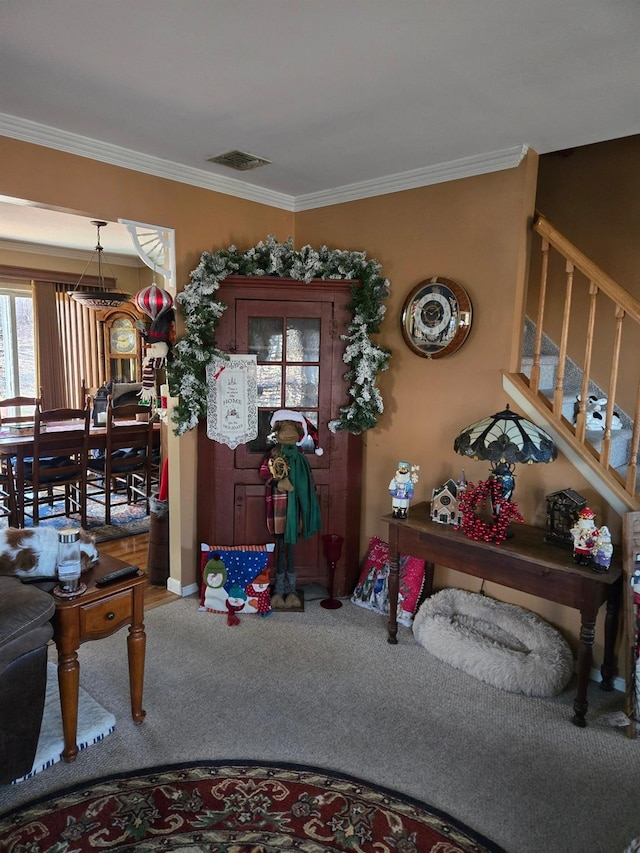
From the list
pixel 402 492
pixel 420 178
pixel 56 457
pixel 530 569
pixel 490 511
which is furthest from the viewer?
pixel 56 457

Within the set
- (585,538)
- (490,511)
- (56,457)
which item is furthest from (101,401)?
(585,538)

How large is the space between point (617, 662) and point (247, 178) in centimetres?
327

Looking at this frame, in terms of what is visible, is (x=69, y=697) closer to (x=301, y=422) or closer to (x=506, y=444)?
(x=301, y=422)

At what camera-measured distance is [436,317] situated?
123 inches

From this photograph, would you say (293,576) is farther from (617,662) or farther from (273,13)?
(273,13)

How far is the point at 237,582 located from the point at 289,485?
2.14 ft

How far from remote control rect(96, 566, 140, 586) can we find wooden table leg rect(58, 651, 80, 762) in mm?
254

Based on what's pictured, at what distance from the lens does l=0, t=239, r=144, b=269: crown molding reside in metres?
6.08

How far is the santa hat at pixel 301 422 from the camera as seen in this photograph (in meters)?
3.24

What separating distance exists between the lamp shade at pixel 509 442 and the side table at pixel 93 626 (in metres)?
1.54

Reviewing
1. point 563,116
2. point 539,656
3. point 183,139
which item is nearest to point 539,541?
point 539,656

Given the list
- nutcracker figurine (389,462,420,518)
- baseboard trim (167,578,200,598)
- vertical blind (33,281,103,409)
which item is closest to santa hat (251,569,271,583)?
baseboard trim (167,578,200,598)

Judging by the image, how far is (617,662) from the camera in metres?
2.62

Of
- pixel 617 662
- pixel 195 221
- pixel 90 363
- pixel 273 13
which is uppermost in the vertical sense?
pixel 273 13
